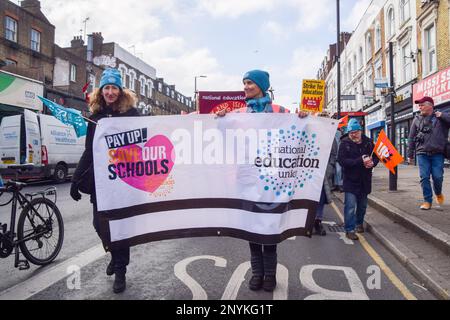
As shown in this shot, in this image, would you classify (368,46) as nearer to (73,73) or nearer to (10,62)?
(73,73)

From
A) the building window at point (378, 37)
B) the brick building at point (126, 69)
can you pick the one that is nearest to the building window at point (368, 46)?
the building window at point (378, 37)

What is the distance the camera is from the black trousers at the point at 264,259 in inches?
130

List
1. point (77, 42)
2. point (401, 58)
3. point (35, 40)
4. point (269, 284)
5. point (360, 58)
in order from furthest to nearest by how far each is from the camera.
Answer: point (77, 42)
point (360, 58)
point (35, 40)
point (401, 58)
point (269, 284)

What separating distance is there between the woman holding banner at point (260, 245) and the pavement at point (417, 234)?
1.45 meters

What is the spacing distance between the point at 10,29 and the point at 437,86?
24.1 meters

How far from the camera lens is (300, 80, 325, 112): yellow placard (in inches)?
505

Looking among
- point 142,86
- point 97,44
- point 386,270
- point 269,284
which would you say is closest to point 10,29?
point 97,44

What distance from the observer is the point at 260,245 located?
3369 millimetres

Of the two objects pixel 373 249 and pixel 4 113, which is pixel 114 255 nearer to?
pixel 373 249

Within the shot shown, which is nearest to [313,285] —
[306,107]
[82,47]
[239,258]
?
[239,258]

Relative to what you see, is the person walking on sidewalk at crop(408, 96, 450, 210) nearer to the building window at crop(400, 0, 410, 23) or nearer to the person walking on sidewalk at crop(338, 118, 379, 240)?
the person walking on sidewalk at crop(338, 118, 379, 240)

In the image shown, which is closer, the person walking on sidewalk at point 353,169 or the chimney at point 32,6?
the person walking on sidewalk at point 353,169

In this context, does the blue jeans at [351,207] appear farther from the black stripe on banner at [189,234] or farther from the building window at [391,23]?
the building window at [391,23]

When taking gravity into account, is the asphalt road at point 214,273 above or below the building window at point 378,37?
below
